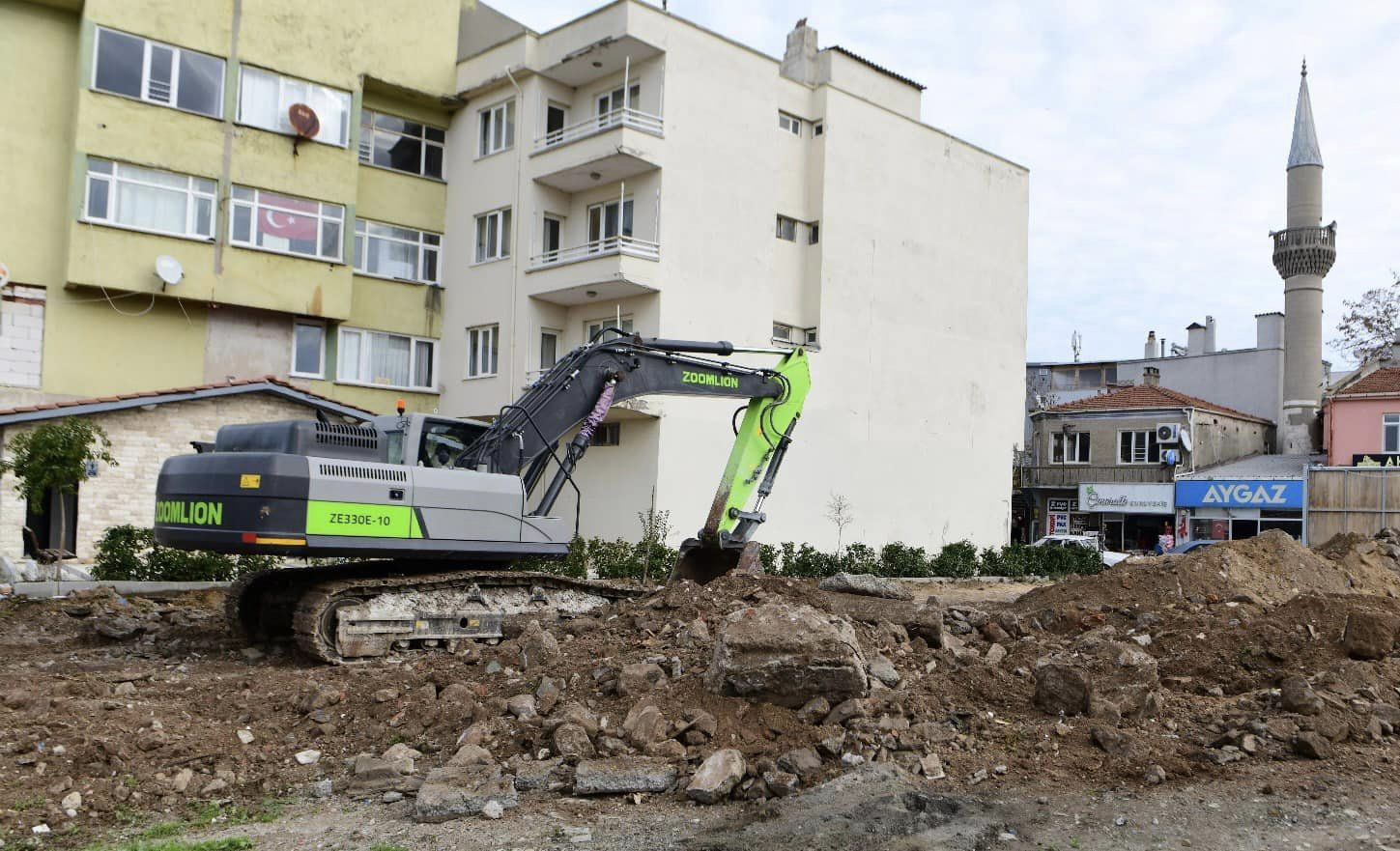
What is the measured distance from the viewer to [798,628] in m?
9.07

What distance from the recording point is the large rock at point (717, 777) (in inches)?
300

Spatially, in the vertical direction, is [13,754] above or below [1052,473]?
below

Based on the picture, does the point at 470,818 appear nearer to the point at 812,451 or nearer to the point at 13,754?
the point at 13,754

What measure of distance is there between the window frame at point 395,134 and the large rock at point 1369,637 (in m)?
25.5

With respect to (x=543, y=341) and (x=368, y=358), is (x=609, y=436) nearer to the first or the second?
(x=543, y=341)

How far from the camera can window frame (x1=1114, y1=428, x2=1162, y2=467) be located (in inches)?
1874

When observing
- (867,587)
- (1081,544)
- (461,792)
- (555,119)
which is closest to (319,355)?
(555,119)

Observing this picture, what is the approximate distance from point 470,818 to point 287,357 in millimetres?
23230

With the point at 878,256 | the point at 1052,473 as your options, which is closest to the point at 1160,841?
the point at 878,256

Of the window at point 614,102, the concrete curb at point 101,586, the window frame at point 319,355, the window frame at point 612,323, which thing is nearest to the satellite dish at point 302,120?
the window frame at point 319,355

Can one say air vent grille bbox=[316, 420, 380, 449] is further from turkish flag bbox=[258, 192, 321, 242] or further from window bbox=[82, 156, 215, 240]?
turkish flag bbox=[258, 192, 321, 242]

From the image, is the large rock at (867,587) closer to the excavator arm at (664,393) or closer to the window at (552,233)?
the excavator arm at (664,393)

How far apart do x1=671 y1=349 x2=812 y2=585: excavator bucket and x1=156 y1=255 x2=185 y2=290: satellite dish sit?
1572cm

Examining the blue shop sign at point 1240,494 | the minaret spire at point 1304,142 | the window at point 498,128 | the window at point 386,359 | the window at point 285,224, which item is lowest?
the blue shop sign at point 1240,494
